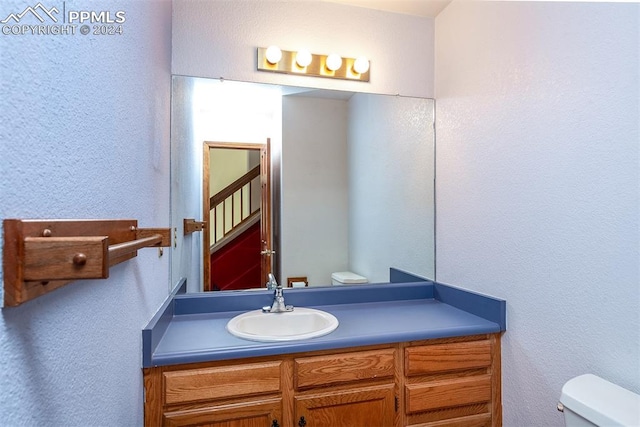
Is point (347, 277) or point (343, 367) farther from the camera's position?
point (347, 277)

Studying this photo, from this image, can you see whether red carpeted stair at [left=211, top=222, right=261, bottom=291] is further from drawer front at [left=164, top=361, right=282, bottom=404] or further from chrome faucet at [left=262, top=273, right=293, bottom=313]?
drawer front at [left=164, top=361, right=282, bottom=404]

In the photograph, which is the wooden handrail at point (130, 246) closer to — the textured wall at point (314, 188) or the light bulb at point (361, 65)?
the textured wall at point (314, 188)

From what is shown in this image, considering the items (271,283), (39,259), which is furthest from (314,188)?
(39,259)

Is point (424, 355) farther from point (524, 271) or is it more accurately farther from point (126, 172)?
point (126, 172)

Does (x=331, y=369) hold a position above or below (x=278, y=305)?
below

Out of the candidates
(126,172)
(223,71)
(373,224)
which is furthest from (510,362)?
(223,71)

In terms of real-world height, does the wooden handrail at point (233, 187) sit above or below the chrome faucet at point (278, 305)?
above

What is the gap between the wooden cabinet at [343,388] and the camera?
115 cm

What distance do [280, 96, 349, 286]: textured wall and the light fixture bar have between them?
13 cm

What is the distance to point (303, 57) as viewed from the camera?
5.62 feet

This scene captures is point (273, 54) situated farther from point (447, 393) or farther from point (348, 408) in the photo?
point (447, 393)

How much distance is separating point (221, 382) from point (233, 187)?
3.10 ft

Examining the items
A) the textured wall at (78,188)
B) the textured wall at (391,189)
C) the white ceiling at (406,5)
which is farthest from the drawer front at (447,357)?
the white ceiling at (406,5)

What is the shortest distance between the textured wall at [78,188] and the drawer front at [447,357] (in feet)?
3.31
